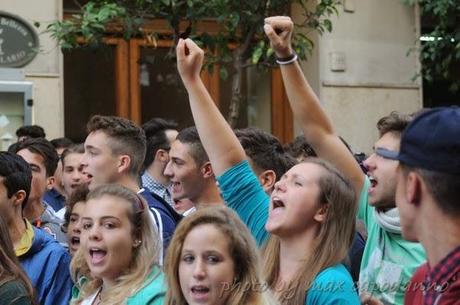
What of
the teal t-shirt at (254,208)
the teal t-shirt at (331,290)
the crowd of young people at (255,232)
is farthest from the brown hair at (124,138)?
the teal t-shirt at (331,290)

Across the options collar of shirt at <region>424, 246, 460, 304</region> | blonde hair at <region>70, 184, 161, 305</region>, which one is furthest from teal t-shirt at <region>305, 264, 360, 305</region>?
collar of shirt at <region>424, 246, 460, 304</region>

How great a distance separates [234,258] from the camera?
363cm

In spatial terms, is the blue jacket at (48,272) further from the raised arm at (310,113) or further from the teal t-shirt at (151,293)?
the raised arm at (310,113)

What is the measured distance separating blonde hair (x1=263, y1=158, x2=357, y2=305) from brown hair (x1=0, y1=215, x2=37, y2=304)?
110cm

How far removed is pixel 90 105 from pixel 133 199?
7.50 metres

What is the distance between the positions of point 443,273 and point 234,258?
52.5 inches

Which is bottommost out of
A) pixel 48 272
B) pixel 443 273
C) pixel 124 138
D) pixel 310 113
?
pixel 48 272

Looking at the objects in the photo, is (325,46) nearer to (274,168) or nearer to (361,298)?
(274,168)

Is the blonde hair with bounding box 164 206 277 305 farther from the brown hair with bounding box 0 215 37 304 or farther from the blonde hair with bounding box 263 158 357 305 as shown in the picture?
the brown hair with bounding box 0 215 37 304

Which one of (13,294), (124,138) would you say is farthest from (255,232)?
(124,138)

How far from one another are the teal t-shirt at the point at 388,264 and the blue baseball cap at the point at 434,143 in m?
1.43

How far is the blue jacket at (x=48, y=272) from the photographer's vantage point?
4.99 meters

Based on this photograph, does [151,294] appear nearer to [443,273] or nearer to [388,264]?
[388,264]

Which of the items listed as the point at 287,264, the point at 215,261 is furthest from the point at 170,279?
the point at 287,264
